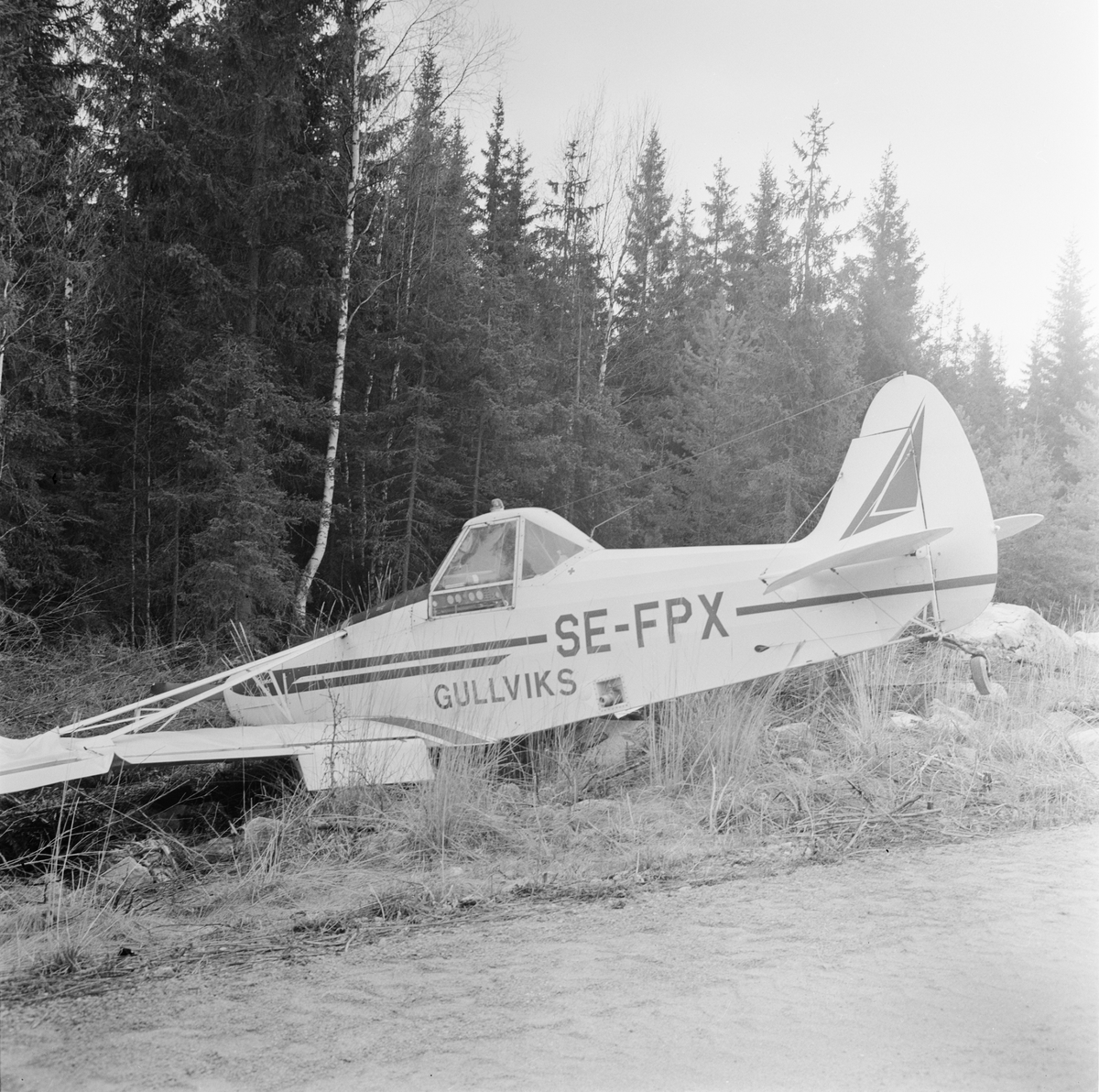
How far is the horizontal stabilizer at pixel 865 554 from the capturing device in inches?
212

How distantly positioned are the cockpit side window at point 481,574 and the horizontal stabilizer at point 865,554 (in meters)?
1.89

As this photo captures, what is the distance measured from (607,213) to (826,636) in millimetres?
17137

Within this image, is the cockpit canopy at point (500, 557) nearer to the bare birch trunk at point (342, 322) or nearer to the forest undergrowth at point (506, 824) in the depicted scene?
the forest undergrowth at point (506, 824)

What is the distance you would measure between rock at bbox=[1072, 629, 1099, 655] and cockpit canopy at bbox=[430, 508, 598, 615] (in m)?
6.36

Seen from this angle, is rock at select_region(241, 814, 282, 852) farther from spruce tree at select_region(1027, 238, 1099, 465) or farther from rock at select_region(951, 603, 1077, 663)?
spruce tree at select_region(1027, 238, 1099, 465)

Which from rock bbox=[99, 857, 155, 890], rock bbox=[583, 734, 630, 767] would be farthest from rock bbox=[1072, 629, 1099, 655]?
rock bbox=[99, 857, 155, 890]

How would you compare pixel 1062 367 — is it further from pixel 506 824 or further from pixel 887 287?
pixel 506 824

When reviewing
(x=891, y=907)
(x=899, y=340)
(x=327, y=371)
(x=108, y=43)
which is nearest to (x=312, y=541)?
(x=327, y=371)

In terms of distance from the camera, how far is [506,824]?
4.88 m

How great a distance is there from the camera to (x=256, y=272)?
1417cm

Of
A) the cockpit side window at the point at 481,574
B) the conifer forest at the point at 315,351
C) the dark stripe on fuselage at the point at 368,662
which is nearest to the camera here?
the dark stripe on fuselage at the point at 368,662

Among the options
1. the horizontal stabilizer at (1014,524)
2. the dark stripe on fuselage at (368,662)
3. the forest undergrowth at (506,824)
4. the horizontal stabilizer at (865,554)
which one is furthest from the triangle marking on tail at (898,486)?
the dark stripe on fuselage at (368,662)

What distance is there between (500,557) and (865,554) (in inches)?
100

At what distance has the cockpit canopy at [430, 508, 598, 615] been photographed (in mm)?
6309
